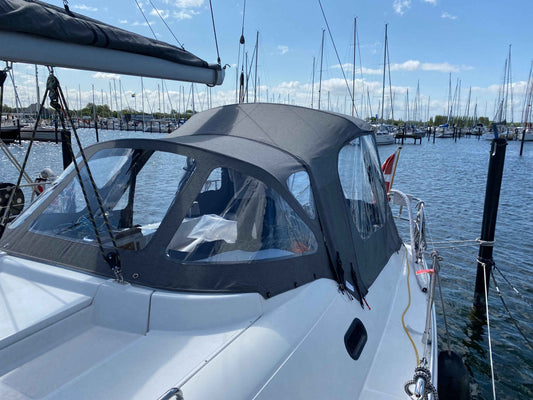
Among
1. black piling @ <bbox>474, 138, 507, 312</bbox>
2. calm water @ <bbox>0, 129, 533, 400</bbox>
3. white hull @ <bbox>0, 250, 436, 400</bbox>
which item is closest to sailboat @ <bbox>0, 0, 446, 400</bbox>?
white hull @ <bbox>0, 250, 436, 400</bbox>

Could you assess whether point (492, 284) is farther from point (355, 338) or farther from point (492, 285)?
point (355, 338)

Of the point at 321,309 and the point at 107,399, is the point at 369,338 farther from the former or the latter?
the point at 107,399

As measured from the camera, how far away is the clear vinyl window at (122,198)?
2.77 metres

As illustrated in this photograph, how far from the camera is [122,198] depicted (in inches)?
118

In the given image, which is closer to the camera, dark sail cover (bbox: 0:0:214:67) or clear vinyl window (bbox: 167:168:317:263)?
dark sail cover (bbox: 0:0:214:67)

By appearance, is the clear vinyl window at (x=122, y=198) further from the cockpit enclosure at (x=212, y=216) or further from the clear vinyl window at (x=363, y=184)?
the clear vinyl window at (x=363, y=184)

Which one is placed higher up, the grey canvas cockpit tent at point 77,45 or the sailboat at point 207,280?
the grey canvas cockpit tent at point 77,45

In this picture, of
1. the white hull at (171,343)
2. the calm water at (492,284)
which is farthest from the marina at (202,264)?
the calm water at (492,284)

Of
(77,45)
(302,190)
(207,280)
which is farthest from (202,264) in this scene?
(77,45)

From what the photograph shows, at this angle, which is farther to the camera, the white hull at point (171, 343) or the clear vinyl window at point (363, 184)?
the clear vinyl window at point (363, 184)

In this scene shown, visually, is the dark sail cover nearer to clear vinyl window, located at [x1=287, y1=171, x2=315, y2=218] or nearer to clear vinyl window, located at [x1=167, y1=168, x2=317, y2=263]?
clear vinyl window, located at [x1=167, y1=168, x2=317, y2=263]

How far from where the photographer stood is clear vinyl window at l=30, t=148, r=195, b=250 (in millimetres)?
2768

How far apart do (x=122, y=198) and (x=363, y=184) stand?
92.1 inches

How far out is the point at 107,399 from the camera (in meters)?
1.64
